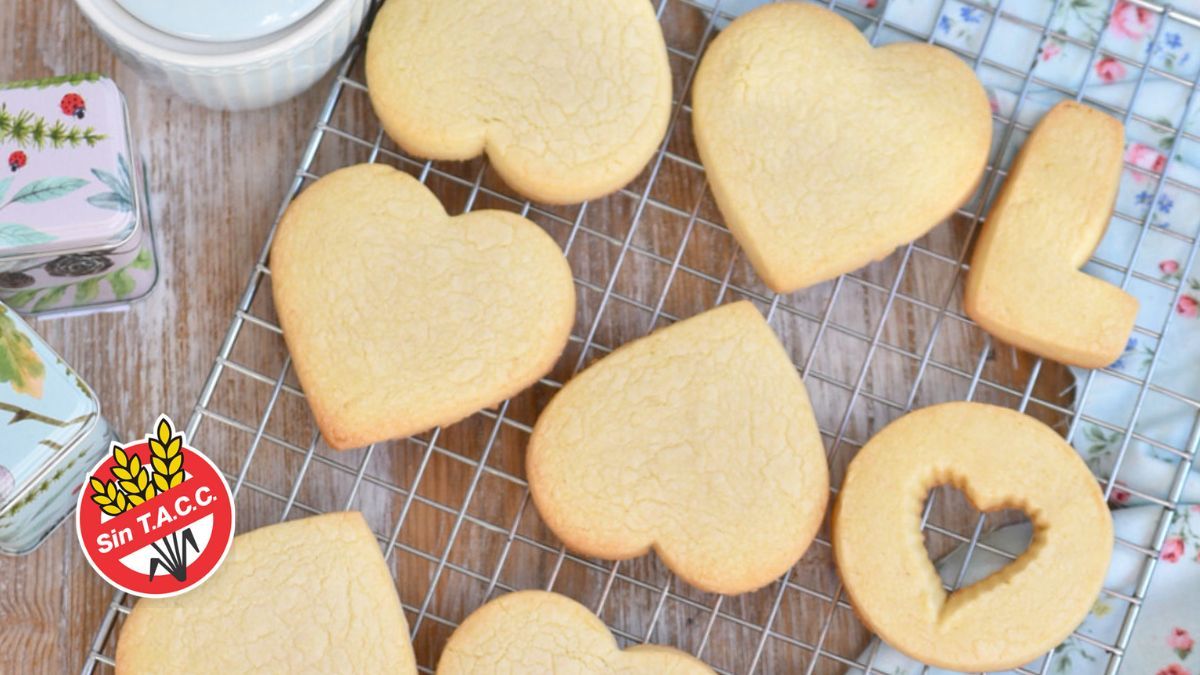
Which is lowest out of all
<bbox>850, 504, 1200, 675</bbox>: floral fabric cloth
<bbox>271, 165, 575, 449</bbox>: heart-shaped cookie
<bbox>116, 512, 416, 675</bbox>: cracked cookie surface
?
<bbox>116, 512, 416, 675</bbox>: cracked cookie surface

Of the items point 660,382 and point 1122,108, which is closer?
point 660,382

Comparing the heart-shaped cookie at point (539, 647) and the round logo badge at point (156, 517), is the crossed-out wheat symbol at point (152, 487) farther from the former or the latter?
the heart-shaped cookie at point (539, 647)

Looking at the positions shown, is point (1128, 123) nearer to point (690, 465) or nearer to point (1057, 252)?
point (1057, 252)

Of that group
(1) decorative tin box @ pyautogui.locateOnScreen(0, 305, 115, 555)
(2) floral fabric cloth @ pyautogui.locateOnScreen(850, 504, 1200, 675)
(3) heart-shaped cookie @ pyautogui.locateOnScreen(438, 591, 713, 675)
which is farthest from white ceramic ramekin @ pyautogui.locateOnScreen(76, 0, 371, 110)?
(2) floral fabric cloth @ pyautogui.locateOnScreen(850, 504, 1200, 675)

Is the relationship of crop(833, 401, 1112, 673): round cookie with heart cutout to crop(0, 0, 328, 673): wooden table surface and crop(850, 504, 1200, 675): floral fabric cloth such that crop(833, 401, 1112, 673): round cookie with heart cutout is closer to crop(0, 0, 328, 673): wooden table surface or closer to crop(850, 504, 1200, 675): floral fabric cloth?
crop(850, 504, 1200, 675): floral fabric cloth

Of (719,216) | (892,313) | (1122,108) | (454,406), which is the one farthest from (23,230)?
(1122,108)

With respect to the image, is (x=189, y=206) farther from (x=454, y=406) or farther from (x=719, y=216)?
(x=719, y=216)

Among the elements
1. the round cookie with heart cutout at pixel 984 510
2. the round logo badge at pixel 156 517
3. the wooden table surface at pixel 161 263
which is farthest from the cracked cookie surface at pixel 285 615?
the round cookie with heart cutout at pixel 984 510
